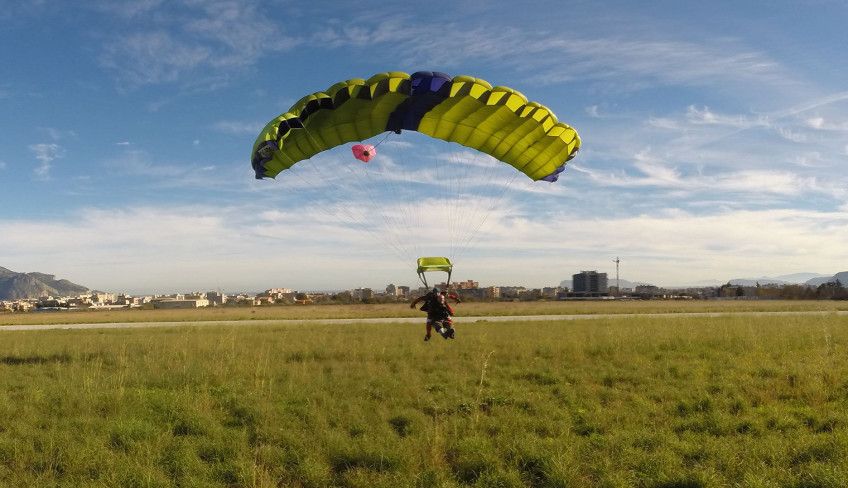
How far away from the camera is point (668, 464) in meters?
5.45

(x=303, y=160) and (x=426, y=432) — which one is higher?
(x=303, y=160)

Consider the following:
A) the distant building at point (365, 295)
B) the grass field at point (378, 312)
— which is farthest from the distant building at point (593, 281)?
the grass field at point (378, 312)

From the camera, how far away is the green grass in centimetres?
543

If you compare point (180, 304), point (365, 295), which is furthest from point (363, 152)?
point (180, 304)

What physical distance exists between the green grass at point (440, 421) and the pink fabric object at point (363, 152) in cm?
486

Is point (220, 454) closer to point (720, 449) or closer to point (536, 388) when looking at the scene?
point (536, 388)

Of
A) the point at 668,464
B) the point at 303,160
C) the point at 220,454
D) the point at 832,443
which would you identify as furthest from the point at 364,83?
the point at 832,443

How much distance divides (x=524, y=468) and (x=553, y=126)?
7.78 m

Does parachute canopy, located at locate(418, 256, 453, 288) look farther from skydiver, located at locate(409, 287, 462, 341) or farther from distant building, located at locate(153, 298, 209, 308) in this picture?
distant building, located at locate(153, 298, 209, 308)

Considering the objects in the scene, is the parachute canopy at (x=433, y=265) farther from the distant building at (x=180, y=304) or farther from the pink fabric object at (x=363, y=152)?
the distant building at (x=180, y=304)

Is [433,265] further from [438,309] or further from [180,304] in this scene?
[180,304]

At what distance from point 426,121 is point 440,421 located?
7.24 meters

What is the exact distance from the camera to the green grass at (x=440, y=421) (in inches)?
214

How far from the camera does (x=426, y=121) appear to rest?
11.9 meters
